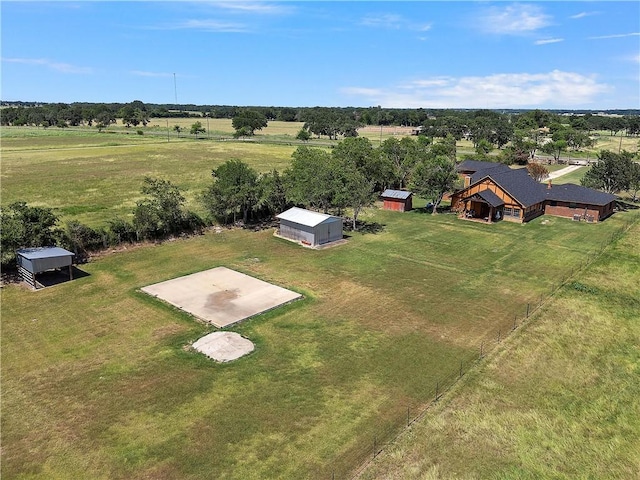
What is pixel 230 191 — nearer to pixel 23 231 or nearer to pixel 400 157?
pixel 23 231

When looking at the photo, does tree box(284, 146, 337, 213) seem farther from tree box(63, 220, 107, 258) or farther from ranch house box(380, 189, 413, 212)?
tree box(63, 220, 107, 258)

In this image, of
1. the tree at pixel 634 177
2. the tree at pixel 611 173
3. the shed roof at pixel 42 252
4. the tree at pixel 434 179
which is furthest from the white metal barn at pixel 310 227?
the tree at pixel 634 177

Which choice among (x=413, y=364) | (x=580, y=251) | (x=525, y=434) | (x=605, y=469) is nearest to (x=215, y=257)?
(x=413, y=364)

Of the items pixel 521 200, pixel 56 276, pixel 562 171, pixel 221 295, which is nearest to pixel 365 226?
pixel 521 200

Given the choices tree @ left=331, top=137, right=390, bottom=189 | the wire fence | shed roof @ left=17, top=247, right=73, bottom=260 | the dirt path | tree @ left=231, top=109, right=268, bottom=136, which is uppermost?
tree @ left=231, top=109, right=268, bottom=136

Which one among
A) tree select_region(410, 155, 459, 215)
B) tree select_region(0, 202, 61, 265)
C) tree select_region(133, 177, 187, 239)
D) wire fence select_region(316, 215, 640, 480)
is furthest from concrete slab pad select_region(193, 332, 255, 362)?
tree select_region(410, 155, 459, 215)

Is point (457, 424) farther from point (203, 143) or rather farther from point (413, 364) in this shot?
point (203, 143)
